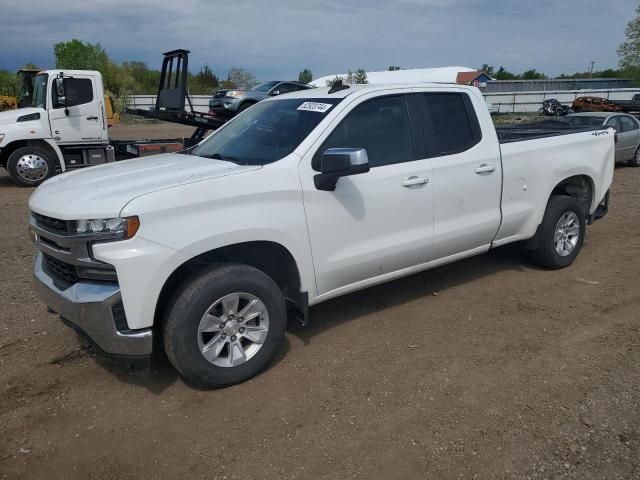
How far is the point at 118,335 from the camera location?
10.2 ft

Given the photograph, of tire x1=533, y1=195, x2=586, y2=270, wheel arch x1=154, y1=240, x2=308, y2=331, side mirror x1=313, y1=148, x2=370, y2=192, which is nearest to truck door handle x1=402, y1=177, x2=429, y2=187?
side mirror x1=313, y1=148, x2=370, y2=192

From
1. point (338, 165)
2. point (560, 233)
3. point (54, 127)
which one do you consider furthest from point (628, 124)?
point (54, 127)

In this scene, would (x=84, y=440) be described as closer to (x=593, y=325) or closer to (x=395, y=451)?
(x=395, y=451)

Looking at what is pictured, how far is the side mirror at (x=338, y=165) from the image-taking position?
3.49m

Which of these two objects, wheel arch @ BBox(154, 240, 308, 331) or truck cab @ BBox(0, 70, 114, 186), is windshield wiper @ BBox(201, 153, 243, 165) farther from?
truck cab @ BBox(0, 70, 114, 186)

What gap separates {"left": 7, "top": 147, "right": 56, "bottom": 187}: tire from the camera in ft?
36.5

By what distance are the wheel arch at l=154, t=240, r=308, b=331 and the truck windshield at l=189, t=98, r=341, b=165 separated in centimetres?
64

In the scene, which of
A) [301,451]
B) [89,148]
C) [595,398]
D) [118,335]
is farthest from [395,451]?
[89,148]

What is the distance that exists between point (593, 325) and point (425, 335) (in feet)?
4.71

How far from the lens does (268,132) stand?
13.8 feet

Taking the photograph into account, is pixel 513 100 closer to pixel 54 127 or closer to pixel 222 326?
pixel 54 127

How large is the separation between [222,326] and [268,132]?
1.62 meters

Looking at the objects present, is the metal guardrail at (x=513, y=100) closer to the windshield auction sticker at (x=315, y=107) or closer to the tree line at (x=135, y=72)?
the tree line at (x=135, y=72)

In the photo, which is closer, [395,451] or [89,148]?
[395,451]
